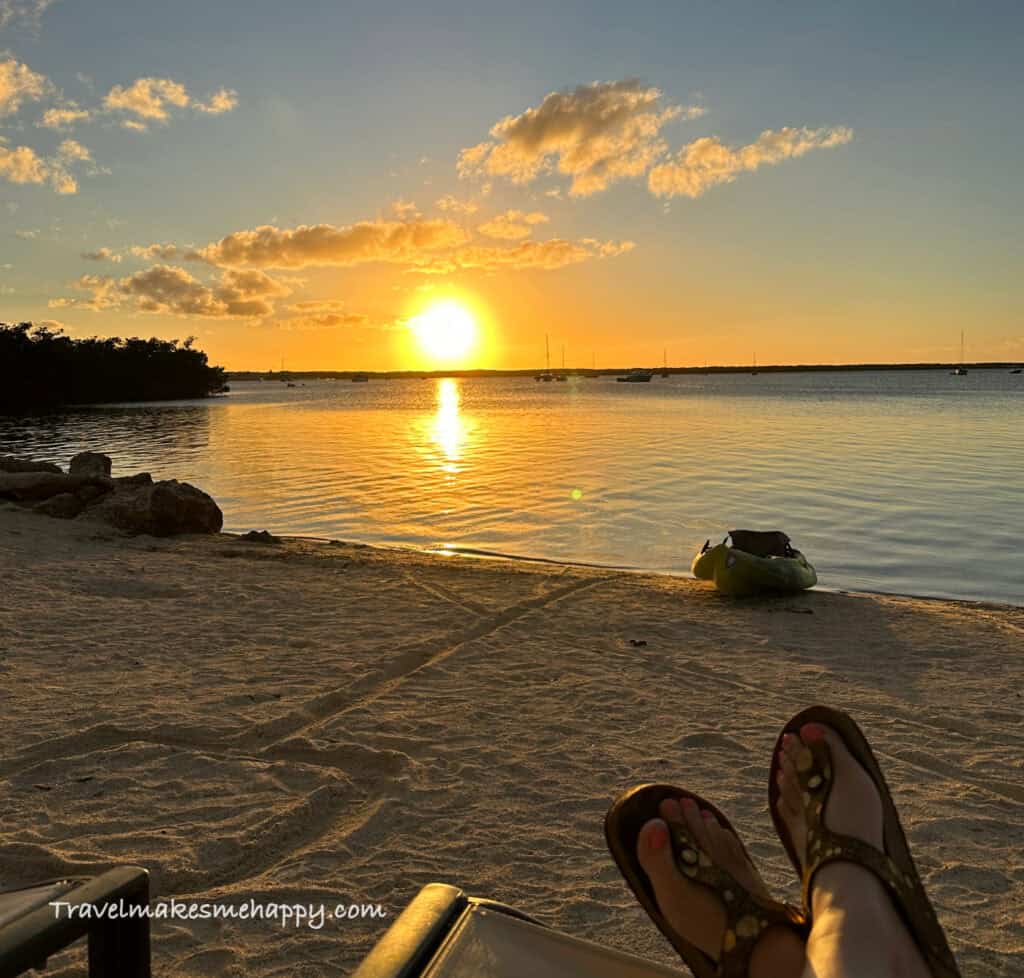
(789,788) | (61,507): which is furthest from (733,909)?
(61,507)

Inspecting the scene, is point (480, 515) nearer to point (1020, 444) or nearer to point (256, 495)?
point (256, 495)

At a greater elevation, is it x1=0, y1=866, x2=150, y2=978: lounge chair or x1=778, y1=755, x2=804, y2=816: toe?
x1=0, y1=866, x2=150, y2=978: lounge chair

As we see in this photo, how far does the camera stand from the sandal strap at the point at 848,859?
2.02m

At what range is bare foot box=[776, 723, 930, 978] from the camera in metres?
1.97

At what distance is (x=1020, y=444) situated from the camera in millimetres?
30594

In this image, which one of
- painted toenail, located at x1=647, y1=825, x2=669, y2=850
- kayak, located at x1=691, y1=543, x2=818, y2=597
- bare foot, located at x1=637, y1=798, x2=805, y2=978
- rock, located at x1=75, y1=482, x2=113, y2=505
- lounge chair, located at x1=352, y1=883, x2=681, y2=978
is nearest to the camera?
lounge chair, located at x1=352, y1=883, x2=681, y2=978

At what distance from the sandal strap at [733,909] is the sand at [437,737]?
645mm

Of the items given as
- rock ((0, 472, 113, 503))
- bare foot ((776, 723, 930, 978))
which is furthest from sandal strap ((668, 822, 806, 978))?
rock ((0, 472, 113, 503))

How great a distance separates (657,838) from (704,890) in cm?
20

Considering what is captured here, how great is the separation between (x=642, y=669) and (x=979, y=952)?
339cm

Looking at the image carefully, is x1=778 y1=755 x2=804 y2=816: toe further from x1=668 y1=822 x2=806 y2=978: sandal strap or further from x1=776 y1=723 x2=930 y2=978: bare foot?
x1=668 y1=822 x2=806 y2=978: sandal strap

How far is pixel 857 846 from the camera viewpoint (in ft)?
7.81

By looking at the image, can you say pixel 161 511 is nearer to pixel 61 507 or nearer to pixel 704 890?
pixel 61 507

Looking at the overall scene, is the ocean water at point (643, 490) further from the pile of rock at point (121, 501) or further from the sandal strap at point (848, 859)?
the sandal strap at point (848, 859)
